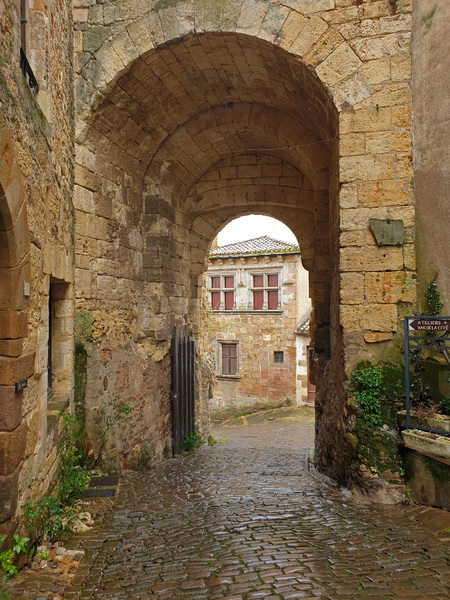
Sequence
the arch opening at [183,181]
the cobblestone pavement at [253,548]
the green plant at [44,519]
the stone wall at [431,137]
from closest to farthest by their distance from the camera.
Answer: the cobblestone pavement at [253,548] → the green plant at [44,519] → the stone wall at [431,137] → the arch opening at [183,181]

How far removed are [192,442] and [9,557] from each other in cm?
519

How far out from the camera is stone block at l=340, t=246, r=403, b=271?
4.26 m

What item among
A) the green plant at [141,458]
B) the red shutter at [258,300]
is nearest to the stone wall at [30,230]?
the green plant at [141,458]

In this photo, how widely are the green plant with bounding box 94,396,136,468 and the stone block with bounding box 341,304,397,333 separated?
281cm

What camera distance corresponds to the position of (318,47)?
14.7 ft

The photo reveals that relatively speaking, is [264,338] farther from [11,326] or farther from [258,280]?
[11,326]

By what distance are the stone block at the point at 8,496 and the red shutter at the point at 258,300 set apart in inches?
589

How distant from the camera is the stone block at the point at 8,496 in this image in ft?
8.28

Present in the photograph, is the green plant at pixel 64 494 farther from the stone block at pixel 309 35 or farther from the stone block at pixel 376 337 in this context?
the stone block at pixel 309 35

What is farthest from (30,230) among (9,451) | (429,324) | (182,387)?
(182,387)

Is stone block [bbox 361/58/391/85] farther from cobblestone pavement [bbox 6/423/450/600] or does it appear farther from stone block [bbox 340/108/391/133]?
cobblestone pavement [bbox 6/423/450/600]

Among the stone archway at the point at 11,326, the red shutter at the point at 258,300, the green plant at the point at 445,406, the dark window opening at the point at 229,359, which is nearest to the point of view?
the stone archway at the point at 11,326

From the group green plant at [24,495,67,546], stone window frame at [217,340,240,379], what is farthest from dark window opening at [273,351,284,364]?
green plant at [24,495,67,546]

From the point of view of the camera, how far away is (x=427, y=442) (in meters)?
3.67
